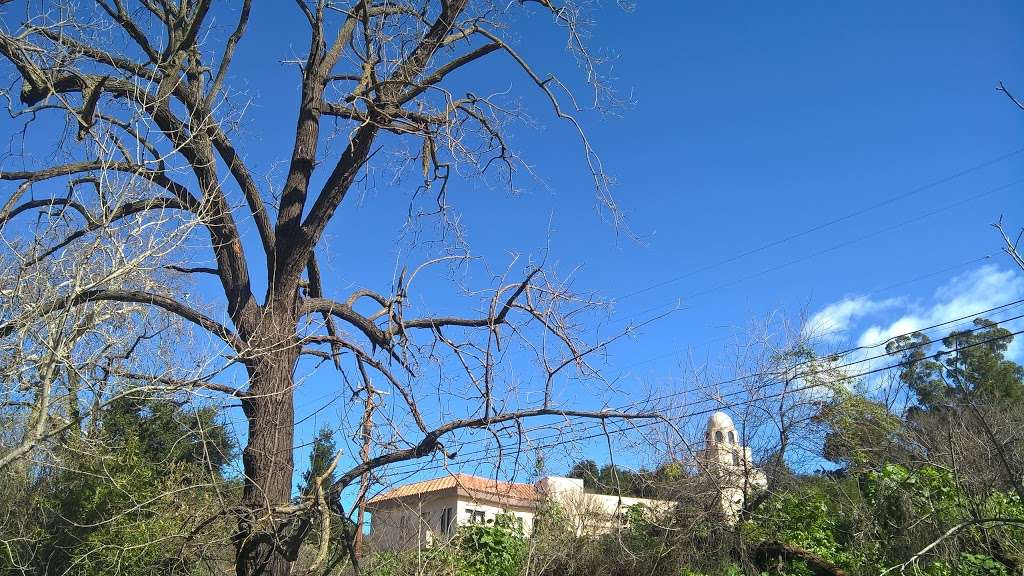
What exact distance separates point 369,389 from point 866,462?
9130mm

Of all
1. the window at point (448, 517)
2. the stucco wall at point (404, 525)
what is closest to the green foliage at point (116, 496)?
the stucco wall at point (404, 525)

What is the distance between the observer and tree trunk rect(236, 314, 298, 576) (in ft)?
16.6

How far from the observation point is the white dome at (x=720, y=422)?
11.2m

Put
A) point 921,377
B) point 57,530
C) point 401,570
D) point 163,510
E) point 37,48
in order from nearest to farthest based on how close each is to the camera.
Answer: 1. point 37,48
2. point 401,570
3. point 163,510
4. point 57,530
5. point 921,377

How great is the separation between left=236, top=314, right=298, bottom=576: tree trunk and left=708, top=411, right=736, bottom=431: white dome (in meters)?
7.45

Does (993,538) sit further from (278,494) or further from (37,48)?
(37,48)

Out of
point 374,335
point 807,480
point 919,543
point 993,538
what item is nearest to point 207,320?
point 374,335

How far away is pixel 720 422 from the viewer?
11250 millimetres

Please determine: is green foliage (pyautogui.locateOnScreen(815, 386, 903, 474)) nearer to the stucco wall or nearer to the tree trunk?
the stucco wall

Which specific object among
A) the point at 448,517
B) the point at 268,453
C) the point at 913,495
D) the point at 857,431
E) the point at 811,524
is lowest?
the point at 811,524

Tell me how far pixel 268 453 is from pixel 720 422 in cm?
780

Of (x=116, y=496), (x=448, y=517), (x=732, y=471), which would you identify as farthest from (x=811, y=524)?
(x=116, y=496)

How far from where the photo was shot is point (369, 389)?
5.75 metres

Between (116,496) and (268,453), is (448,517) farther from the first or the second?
(268,453)
